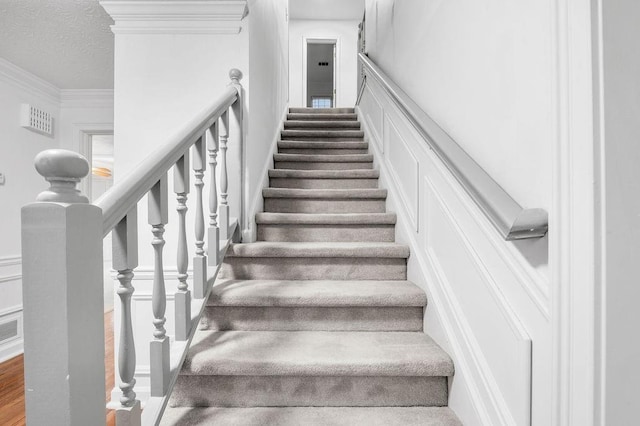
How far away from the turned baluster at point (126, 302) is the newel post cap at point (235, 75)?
40.9 inches

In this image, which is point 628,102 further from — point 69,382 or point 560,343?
point 69,382

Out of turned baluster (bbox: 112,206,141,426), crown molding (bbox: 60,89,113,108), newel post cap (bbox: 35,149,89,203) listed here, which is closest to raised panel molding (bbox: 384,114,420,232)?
turned baluster (bbox: 112,206,141,426)

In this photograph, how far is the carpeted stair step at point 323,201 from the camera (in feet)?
7.25

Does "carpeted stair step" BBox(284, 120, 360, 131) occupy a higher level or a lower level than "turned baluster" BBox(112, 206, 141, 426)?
higher

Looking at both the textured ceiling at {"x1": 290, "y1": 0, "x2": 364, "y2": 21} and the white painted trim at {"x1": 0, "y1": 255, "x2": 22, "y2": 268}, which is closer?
the white painted trim at {"x1": 0, "y1": 255, "x2": 22, "y2": 268}

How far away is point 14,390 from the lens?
249 cm

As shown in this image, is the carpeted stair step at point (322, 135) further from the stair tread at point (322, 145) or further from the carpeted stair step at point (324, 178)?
the carpeted stair step at point (324, 178)

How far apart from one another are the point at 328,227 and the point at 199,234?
0.79 metres

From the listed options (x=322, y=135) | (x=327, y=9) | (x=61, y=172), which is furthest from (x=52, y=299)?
(x=327, y=9)

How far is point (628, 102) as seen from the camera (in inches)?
23.8

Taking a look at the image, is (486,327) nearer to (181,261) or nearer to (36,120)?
(181,261)

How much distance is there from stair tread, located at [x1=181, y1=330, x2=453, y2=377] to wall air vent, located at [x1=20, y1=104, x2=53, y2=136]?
10.8 feet

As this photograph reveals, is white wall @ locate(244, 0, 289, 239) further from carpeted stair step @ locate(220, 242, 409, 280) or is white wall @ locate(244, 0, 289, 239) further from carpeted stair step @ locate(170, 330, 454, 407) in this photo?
carpeted stair step @ locate(170, 330, 454, 407)

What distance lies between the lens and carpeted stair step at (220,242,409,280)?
5.46ft
